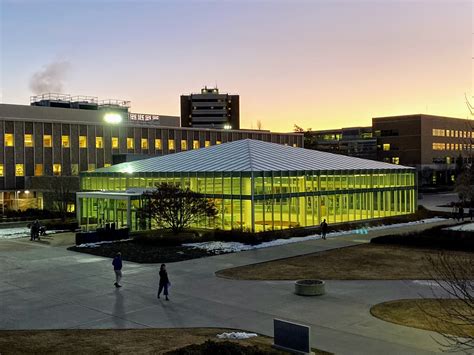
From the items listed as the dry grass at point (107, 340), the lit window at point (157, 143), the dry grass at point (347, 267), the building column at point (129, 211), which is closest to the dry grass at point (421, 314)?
the dry grass at point (347, 267)

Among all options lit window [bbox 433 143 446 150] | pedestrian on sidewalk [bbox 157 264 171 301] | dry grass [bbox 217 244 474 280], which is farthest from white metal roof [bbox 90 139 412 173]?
lit window [bbox 433 143 446 150]

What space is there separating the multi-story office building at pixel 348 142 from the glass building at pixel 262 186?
274 feet

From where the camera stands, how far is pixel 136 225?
43.1m

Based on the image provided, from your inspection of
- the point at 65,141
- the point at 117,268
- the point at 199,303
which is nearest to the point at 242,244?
the point at 117,268

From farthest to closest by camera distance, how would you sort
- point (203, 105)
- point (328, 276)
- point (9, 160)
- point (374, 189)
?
point (203, 105) < point (9, 160) < point (374, 189) < point (328, 276)

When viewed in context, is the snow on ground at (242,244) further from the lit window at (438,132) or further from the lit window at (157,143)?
the lit window at (438,132)

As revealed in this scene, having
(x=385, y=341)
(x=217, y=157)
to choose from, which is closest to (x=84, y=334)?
(x=385, y=341)

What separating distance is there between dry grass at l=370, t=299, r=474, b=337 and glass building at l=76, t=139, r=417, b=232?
2029 centimetres

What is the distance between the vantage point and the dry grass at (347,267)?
24.8 metres

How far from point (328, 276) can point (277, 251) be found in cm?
790

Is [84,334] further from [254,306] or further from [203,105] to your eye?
[203,105]

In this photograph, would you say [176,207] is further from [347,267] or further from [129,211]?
[347,267]

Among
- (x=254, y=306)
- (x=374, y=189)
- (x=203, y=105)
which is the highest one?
(x=203, y=105)

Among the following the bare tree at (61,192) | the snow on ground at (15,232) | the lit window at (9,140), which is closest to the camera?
the snow on ground at (15,232)
